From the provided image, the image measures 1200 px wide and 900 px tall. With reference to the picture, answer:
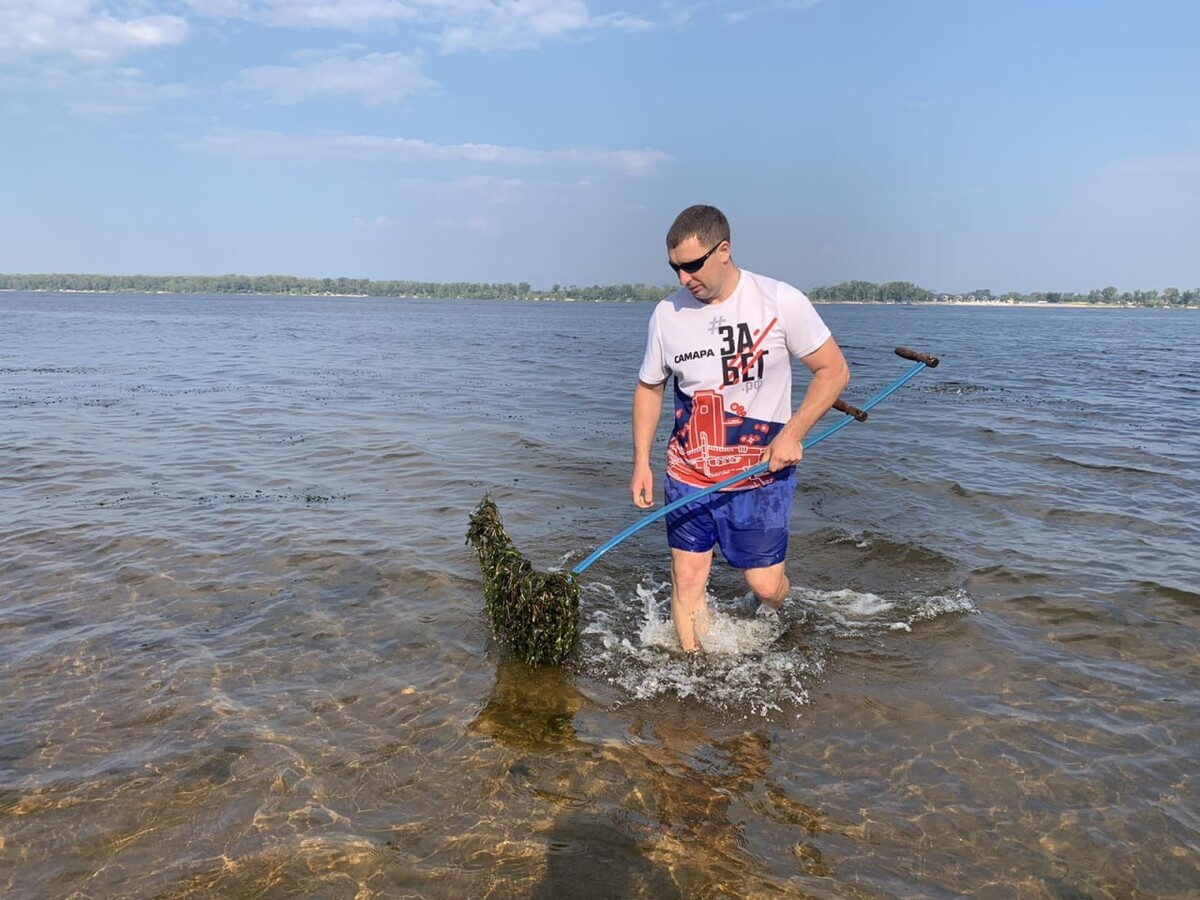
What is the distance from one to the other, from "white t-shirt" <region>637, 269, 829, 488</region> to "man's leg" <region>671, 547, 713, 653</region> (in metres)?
0.55

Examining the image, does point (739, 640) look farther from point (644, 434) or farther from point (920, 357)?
point (920, 357)

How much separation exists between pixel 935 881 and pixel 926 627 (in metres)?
2.94

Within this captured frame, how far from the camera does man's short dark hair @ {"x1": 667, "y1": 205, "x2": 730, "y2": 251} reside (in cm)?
443

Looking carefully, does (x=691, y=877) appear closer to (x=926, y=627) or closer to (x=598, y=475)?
(x=926, y=627)

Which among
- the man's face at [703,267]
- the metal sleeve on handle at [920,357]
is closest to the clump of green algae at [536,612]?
the man's face at [703,267]

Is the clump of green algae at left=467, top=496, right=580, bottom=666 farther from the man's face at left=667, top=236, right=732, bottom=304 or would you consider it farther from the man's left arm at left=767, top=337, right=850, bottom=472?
the man's face at left=667, top=236, right=732, bottom=304

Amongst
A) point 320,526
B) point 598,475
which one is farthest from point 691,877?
point 598,475

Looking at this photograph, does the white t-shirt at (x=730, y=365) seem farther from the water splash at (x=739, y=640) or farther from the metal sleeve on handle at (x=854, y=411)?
the water splash at (x=739, y=640)

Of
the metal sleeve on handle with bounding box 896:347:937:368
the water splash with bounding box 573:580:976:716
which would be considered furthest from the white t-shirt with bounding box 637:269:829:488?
the water splash with bounding box 573:580:976:716

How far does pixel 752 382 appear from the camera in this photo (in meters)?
4.85

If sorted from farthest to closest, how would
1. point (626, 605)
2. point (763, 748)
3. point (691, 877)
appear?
point (626, 605), point (763, 748), point (691, 877)

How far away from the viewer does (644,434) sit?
5254mm

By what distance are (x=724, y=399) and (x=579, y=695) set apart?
2.09 meters

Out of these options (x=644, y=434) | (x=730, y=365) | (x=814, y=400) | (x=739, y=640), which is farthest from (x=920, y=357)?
(x=739, y=640)
